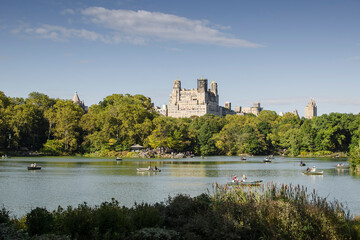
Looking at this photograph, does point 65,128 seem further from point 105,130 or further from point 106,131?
point 106,131

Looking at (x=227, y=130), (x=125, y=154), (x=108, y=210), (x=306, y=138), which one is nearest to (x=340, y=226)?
(x=108, y=210)

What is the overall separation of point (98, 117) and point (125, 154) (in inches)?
431

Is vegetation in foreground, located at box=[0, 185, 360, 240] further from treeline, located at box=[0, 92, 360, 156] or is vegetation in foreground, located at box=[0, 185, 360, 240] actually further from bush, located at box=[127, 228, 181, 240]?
treeline, located at box=[0, 92, 360, 156]

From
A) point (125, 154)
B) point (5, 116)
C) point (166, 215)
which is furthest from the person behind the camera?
point (125, 154)

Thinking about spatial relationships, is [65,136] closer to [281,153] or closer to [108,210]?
[281,153]

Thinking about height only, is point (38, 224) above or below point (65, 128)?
below

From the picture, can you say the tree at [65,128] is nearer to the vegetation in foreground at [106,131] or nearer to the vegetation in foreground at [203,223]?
the vegetation in foreground at [106,131]

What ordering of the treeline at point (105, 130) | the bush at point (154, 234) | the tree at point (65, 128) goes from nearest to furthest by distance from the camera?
the bush at point (154, 234), the treeline at point (105, 130), the tree at point (65, 128)

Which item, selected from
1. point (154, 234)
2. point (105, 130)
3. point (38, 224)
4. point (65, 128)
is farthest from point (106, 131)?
point (154, 234)

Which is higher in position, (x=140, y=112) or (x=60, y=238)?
(x=140, y=112)

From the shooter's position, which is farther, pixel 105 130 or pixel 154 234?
pixel 105 130

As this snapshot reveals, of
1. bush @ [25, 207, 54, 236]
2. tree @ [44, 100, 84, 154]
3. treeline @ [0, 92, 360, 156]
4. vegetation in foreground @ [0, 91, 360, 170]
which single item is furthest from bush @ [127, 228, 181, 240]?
tree @ [44, 100, 84, 154]

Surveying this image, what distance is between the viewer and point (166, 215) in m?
13.7

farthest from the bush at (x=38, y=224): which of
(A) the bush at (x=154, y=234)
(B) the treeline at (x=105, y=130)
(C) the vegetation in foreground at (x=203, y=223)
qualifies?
(B) the treeline at (x=105, y=130)
